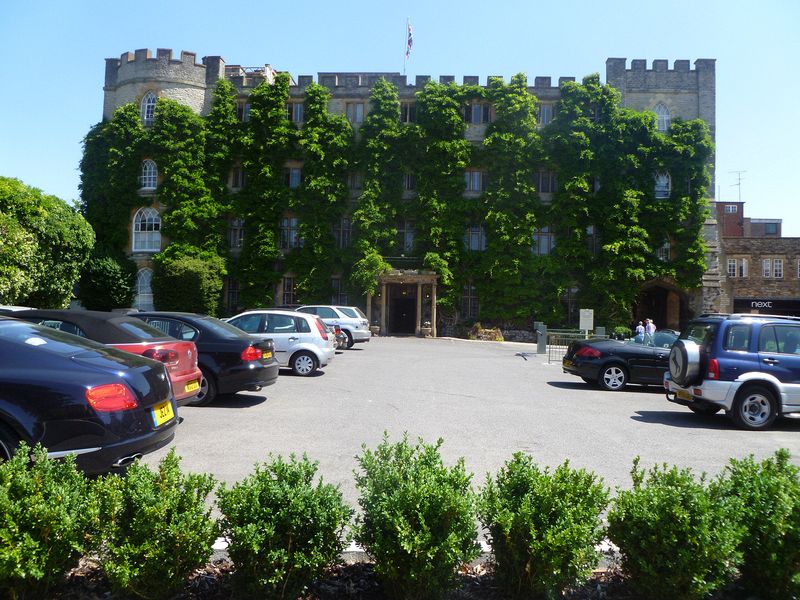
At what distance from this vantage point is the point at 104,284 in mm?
34156

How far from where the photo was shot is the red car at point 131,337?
7727mm

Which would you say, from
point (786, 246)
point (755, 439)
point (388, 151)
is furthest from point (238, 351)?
point (786, 246)

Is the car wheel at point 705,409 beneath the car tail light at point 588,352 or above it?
beneath

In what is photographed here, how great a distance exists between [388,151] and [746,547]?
33558mm

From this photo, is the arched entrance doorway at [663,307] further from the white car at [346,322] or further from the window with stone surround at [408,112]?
the white car at [346,322]

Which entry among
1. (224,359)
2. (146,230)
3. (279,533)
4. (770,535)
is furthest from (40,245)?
(770,535)

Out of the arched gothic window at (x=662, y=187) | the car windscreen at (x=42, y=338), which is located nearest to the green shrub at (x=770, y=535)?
the car windscreen at (x=42, y=338)

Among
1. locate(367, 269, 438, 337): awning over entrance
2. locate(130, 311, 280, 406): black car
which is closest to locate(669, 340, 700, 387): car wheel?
locate(130, 311, 280, 406): black car

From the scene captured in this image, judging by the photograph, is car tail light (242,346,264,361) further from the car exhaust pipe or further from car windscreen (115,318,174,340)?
the car exhaust pipe

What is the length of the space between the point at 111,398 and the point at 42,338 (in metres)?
1.11

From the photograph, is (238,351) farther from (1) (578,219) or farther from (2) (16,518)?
(1) (578,219)

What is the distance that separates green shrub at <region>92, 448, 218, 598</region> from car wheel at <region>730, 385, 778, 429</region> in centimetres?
895

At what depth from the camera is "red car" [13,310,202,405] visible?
7.73 m

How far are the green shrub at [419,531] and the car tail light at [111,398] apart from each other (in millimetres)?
2714
